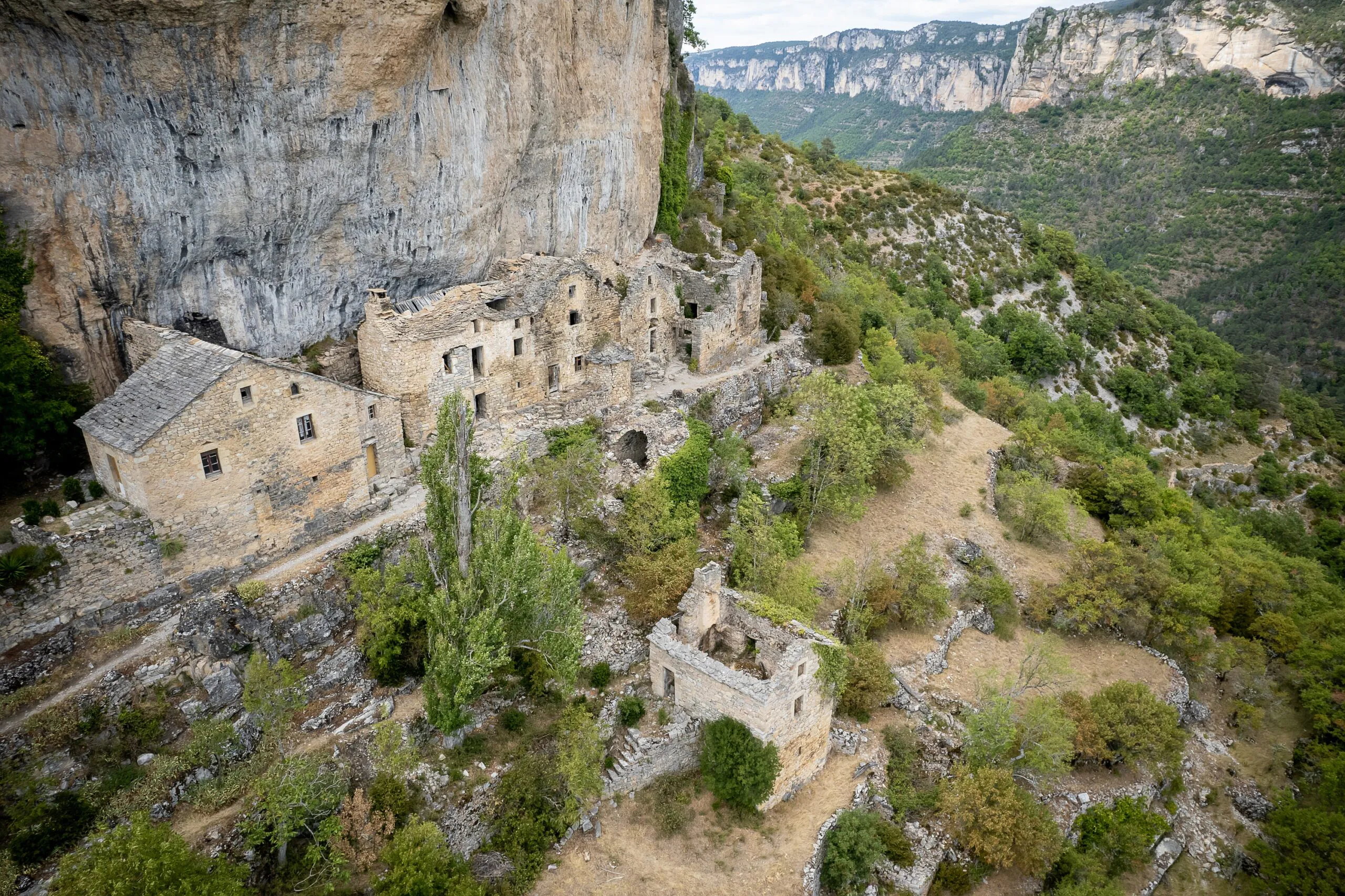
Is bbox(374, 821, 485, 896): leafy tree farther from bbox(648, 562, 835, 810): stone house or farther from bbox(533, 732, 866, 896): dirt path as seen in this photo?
bbox(648, 562, 835, 810): stone house

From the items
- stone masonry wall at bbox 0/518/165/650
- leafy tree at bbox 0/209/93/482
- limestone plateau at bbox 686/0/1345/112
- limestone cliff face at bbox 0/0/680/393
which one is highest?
limestone plateau at bbox 686/0/1345/112

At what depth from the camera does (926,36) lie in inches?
7697

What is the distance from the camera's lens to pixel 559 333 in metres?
29.3

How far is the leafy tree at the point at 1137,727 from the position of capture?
24.2 m

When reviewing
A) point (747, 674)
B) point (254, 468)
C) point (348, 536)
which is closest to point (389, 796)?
point (348, 536)

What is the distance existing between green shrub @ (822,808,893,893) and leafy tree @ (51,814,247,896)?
12981 millimetres

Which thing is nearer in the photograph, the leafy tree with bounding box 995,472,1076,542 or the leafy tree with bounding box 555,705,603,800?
the leafy tree with bounding box 555,705,603,800

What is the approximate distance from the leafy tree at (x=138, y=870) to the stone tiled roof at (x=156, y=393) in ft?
28.6

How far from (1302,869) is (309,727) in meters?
27.8

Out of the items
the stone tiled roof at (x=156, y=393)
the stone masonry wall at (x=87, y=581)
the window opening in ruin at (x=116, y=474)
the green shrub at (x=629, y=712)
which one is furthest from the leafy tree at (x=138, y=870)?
the green shrub at (x=629, y=712)

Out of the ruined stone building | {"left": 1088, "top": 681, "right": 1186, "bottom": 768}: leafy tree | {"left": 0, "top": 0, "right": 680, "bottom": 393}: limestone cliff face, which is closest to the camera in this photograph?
{"left": 0, "top": 0, "right": 680, "bottom": 393}: limestone cliff face

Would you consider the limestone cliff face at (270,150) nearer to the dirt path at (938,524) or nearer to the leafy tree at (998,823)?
the dirt path at (938,524)

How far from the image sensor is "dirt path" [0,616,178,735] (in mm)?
15938

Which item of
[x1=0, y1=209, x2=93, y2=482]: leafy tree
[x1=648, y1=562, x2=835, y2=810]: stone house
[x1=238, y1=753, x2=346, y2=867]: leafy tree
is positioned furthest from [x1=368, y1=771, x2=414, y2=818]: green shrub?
[x1=0, y1=209, x2=93, y2=482]: leafy tree
